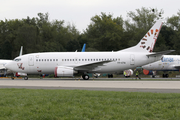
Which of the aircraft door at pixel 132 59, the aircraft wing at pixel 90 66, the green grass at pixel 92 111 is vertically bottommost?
the green grass at pixel 92 111

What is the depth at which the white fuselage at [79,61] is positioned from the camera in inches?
1064

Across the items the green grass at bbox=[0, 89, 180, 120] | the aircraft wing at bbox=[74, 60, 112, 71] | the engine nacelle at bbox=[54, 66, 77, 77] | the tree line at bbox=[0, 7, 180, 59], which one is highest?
the tree line at bbox=[0, 7, 180, 59]

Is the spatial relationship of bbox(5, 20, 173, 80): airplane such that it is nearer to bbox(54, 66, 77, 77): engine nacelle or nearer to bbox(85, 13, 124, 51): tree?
bbox(54, 66, 77, 77): engine nacelle

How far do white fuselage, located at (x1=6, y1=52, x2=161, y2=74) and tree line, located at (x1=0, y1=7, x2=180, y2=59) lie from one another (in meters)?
34.4

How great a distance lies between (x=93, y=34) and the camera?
72.4 metres

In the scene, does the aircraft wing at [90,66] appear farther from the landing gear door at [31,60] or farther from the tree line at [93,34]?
the tree line at [93,34]

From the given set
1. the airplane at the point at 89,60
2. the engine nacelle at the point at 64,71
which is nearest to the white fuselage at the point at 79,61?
the airplane at the point at 89,60

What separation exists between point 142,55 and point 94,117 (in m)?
21.4

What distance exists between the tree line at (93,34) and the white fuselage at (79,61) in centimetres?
3441

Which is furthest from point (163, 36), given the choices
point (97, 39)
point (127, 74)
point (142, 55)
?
point (142, 55)

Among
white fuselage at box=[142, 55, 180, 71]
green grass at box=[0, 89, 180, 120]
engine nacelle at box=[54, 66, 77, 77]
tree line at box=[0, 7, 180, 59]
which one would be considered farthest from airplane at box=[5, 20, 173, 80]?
tree line at box=[0, 7, 180, 59]

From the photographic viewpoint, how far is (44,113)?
22.6 ft

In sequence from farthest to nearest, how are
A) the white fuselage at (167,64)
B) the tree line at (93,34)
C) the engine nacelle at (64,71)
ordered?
1. the tree line at (93,34)
2. the white fuselage at (167,64)
3. the engine nacelle at (64,71)

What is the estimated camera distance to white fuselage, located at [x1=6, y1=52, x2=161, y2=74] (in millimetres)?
27031
